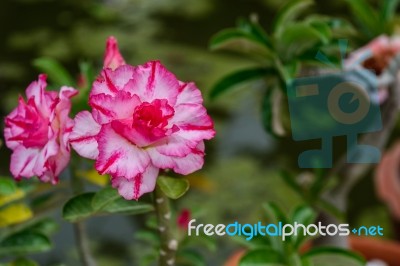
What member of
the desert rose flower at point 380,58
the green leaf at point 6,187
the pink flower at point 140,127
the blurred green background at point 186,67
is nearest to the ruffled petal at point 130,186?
the pink flower at point 140,127

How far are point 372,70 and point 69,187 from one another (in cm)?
49

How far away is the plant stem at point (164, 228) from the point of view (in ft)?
2.37

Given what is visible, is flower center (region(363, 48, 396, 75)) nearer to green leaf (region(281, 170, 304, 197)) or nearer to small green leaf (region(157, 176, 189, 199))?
green leaf (region(281, 170, 304, 197))

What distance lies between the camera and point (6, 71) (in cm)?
265

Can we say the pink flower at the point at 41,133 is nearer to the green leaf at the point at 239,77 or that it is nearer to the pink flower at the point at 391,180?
the green leaf at the point at 239,77

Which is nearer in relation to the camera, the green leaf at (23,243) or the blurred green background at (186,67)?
the green leaf at (23,243)

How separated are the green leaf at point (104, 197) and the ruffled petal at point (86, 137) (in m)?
0.09

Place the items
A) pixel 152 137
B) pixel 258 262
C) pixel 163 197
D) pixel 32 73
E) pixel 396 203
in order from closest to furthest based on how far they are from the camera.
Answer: pixel 152 137, pixel 163 197, pixel 258 262, pixel 396 203, pixel 32 73

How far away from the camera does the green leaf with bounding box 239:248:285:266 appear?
837 millimetres

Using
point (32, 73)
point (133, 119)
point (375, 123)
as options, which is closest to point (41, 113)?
point (133, 119)

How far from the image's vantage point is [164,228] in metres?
0.75

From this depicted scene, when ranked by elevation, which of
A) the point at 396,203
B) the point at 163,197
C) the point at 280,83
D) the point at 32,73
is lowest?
the point at 396,203

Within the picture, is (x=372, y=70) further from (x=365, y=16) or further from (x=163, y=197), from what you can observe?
(x=163, y=197)

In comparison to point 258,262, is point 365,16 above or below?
above
